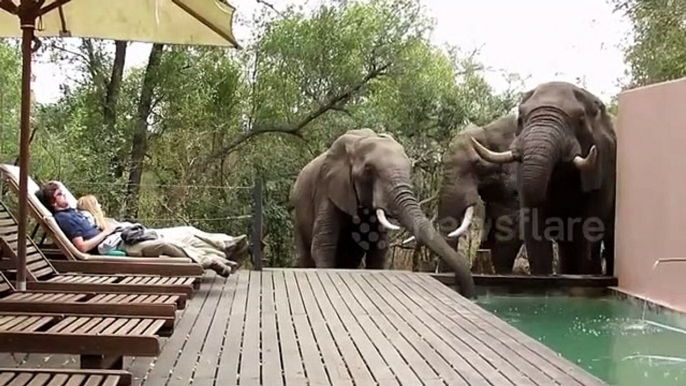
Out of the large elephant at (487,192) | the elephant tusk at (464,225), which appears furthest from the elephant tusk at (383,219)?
the large elephant at (487,192)

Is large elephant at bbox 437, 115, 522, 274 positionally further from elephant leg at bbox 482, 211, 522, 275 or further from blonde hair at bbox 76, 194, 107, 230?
blonde hair at bbox 76, 194, 107, 230

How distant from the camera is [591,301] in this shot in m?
8.35

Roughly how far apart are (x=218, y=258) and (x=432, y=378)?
289 centimetres

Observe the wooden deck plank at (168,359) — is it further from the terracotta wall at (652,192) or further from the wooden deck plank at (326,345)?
the terracotta wall at (652,192)

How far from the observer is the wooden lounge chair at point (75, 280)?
15.0 ft

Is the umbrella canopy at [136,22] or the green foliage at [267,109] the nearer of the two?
the umbrella canopy at [136,22]

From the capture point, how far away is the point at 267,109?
12.1 meters

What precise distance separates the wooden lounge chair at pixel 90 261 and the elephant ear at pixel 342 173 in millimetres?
3437

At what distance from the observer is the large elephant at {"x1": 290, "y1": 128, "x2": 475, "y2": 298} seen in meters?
8.21

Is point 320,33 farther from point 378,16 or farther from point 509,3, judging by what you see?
point 509,3

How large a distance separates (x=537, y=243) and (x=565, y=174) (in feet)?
2.41

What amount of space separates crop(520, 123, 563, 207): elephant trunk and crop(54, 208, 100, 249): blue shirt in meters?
4.00

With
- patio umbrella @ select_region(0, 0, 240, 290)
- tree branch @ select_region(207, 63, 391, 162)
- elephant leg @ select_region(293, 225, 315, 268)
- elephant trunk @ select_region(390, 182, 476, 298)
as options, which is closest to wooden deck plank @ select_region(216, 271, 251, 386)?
patio umbrella @ select_region(0, 0, 240, 290)

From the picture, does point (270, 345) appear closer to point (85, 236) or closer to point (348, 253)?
point (85, 236)
